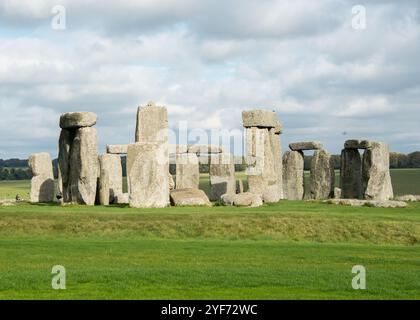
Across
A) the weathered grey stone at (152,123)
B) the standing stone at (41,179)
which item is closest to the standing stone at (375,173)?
the weathered grey stone at (152,123)

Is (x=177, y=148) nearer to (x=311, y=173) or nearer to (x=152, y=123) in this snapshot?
(x=311, y=173)

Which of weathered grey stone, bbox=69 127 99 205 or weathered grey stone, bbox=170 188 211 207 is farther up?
weathered grey stone, bbox=69 127 99 205

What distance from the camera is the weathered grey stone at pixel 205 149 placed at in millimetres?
37812

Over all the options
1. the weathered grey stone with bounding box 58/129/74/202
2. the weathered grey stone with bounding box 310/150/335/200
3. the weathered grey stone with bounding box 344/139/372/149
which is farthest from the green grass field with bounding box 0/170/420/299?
the weathered grey stone with bounding box 310/150/335/200

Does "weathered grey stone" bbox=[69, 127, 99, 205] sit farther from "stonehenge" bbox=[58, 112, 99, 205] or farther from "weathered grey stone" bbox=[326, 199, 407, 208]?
"weathered grey stone" bbox=[326, 199, 407, 208]

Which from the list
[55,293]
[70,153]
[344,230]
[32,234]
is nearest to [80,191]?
[70,153]

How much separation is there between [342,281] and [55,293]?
5.12 m

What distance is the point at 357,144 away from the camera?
33.4 meters

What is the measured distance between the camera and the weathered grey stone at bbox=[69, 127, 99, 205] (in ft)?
91.8

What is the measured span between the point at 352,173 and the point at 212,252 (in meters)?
18.6

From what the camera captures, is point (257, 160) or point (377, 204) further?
point (257, 160)

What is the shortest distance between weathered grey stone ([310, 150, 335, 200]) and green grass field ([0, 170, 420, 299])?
9.61 metres

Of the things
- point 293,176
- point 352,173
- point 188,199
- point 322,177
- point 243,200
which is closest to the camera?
point 188,199

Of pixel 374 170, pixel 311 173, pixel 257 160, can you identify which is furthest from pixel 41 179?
pixel 374 170
